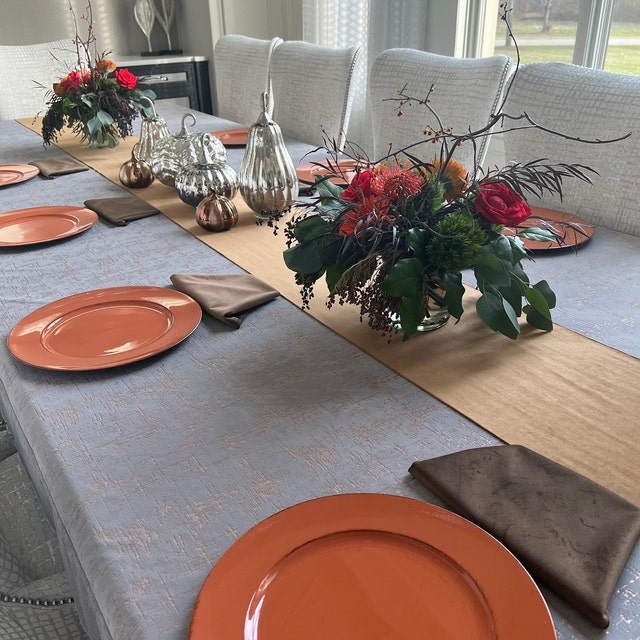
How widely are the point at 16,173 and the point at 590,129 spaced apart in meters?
1.42

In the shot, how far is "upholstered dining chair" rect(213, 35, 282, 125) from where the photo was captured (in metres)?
2.52

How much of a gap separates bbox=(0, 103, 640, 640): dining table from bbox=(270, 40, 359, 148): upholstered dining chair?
119cm

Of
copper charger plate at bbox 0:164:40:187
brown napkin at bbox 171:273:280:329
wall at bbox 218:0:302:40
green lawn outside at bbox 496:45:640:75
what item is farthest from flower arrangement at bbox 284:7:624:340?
wall at bbox 218:0:302:40

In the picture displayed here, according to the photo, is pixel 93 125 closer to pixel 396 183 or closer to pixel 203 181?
pixel 203 181

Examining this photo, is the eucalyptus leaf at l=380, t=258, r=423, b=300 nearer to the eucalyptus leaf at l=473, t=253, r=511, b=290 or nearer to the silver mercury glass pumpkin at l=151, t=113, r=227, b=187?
the eucalyptus leaf at l=473, t=253, r=511, b=290

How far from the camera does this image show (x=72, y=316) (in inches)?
37.6

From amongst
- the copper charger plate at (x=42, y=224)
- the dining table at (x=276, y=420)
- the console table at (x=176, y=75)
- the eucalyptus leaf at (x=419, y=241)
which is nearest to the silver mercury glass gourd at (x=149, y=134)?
the copper charger plate at (x=42, y=224)

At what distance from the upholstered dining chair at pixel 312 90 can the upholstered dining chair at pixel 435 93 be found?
0.52ft

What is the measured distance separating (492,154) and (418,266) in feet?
7.51

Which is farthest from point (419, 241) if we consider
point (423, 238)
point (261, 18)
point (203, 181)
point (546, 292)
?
point (261, 18)

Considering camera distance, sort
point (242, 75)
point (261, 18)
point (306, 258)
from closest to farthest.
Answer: point (306, 258) < point (242, 75) < point (261, 18)

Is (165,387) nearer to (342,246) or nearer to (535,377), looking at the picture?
(342,246)

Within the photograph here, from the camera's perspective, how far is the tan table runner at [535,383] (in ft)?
2.18

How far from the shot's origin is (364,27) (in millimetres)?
3000
